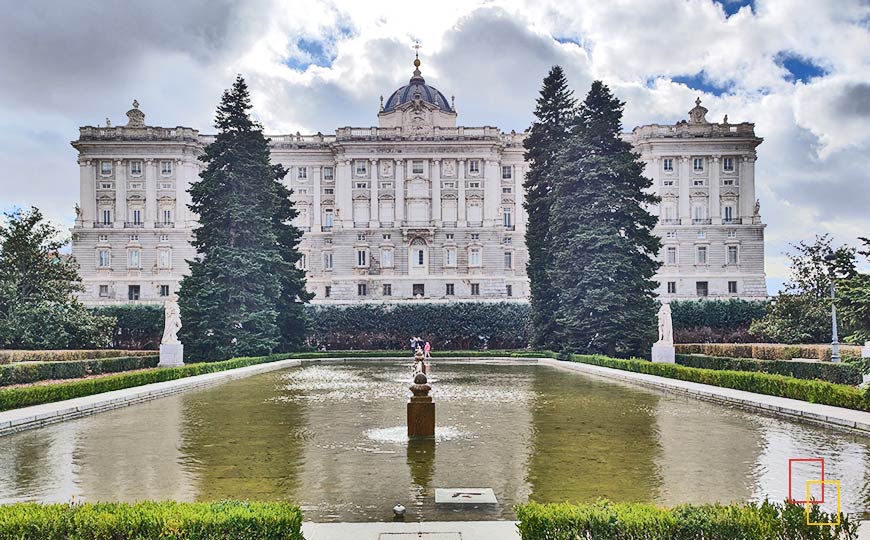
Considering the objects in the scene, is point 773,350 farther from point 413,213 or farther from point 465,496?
point 413,213

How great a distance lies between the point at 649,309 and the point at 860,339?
70.3ft

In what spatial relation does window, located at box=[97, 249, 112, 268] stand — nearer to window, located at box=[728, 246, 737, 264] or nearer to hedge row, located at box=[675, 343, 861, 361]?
hedge row, located at box=[675, 343, 861, 361]

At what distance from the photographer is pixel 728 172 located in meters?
79.7

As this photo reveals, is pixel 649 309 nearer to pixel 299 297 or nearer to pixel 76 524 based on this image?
pixel 299 297

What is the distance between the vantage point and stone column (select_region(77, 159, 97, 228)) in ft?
259

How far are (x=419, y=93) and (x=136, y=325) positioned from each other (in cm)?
4460

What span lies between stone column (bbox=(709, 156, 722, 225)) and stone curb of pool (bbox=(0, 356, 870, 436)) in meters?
56.5

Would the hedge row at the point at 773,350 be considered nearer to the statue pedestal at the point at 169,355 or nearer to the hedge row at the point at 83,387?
the hedge row at the point at 83,387

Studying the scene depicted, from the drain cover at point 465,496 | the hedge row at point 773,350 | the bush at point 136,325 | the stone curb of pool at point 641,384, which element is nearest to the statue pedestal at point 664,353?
the hedge row at point 773,350

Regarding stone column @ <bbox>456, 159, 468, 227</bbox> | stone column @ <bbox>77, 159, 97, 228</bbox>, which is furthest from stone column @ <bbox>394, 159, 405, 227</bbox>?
stone column @ <bbox>77, 159, 97, 228</bbox>

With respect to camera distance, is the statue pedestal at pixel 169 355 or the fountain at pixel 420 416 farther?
the statue pedestal at pixel 169 355

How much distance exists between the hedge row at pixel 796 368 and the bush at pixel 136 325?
32.8 metres

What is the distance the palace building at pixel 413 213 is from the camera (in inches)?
3041

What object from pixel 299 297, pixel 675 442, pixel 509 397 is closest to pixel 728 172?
pixel 299 297
